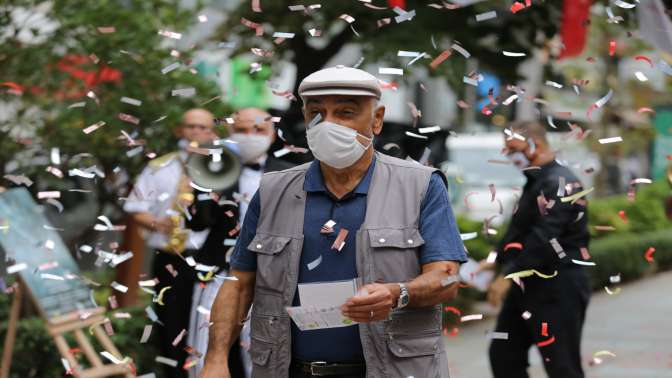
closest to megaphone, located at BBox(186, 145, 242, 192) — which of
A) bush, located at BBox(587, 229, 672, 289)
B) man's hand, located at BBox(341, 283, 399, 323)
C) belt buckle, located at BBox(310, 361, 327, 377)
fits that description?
belt buckle, located at BBox(310, 361, 327, 377)

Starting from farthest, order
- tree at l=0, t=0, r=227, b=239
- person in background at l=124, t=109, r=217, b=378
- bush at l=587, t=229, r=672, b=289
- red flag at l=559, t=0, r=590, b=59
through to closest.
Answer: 1. bush at l=587, t=229, r=672, b=289
2. tree at l=0, t=0, r=227, b=239
3. red flag at l=559, t=0, r=590, b=59
4. person in background at l=124, t=109, r=217, b=378

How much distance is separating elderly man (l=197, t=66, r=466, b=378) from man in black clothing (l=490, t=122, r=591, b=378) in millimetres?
2650

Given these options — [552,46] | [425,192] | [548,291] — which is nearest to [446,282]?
[425,192]

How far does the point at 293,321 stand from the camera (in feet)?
12.0

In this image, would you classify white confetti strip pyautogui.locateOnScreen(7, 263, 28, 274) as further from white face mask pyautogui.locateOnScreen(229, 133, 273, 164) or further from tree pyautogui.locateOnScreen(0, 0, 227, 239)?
tree pyautogui.locateOnScreen(0, 0, 227, 239)

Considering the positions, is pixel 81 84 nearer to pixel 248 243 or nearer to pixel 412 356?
pixel 248 243

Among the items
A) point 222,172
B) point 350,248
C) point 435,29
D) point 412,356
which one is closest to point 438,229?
point 350,248

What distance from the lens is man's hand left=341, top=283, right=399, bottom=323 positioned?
3.27 meters

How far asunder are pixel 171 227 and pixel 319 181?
2.56 metres

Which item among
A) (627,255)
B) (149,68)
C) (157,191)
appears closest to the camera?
(157,191)

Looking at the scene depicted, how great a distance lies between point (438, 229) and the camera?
3.60 metres

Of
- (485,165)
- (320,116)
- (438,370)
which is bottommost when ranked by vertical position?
(485,165)

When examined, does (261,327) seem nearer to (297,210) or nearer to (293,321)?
(293,321)

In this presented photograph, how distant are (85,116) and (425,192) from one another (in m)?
5.05
